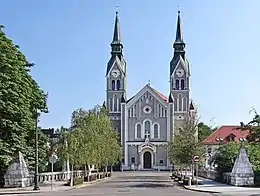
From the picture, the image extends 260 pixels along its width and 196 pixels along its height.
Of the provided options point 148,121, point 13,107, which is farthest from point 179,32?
point 13,107

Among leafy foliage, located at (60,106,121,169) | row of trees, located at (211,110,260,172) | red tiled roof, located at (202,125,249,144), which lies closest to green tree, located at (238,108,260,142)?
row of trees, located at (211,110,260,172)

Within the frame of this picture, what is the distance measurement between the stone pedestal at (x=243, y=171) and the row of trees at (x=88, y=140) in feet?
52.7

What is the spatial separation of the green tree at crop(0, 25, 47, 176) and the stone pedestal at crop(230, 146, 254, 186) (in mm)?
17609

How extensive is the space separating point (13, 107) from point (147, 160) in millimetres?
73878

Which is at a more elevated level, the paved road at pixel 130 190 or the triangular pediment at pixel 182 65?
the triangular pediment at pixel 182 65

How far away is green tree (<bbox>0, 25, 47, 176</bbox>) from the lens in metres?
44.0

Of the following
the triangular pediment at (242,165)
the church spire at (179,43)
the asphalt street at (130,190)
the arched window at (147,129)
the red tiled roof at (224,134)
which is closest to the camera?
the asphalt street at (130,190)

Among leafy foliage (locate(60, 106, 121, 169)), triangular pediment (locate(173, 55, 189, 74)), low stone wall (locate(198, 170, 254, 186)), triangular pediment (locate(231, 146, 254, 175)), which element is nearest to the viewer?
Answer: triangular pediment (locate(231, 146, 254, 175))

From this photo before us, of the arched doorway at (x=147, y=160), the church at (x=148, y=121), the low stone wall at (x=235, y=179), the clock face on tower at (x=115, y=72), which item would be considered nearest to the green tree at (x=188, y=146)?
the low stone wall at (x=235, y=179)

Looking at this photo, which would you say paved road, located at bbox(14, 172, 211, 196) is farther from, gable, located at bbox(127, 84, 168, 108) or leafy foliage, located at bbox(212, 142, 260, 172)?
gable, located at bbox(127, 84, 168, 108)

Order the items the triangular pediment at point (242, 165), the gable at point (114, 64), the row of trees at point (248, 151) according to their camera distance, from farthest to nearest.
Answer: the gable at point (114, 64) → the row of trees at point (248, 151) → the triangular pediment at point (242, 165)

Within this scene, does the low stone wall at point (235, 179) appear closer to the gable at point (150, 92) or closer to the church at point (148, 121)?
the church at point (148, 121)

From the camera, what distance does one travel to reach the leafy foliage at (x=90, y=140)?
5275cm

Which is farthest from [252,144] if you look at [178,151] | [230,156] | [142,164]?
[142,164]
